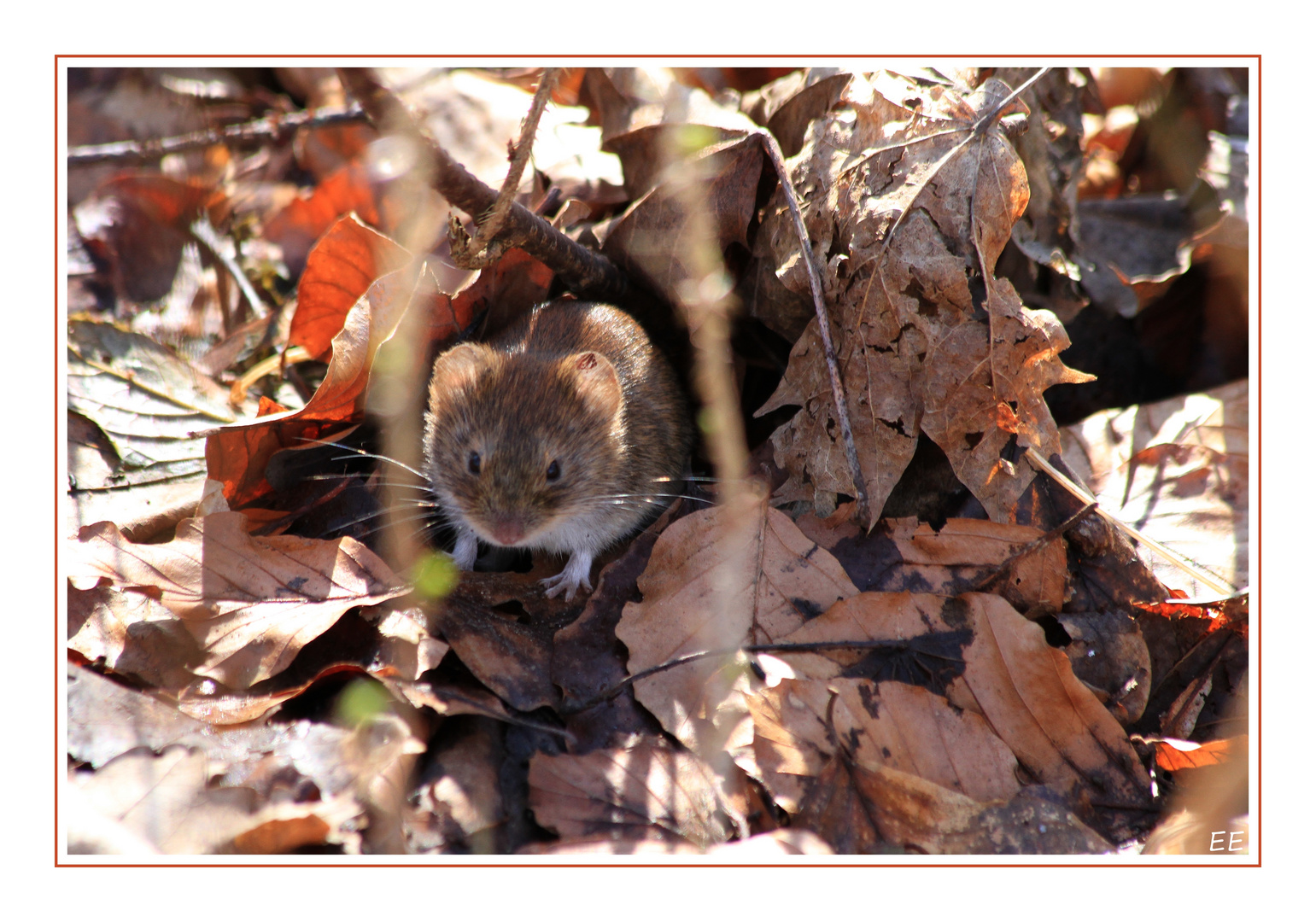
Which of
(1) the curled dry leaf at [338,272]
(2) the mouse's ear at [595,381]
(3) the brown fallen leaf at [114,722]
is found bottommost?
(3) the brown fallen leaf at [114,722]

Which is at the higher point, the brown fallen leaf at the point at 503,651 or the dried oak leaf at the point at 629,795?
the brown fallen leaf at the point at 503,651

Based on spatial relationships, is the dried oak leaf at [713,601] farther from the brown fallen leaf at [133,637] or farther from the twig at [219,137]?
the twig at [219,137]

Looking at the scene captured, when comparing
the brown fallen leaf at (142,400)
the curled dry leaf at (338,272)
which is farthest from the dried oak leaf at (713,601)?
the brown fallen leaf at (142,400)

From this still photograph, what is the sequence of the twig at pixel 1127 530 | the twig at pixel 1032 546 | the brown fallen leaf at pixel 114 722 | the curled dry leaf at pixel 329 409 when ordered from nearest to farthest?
the brown fallen leaf at pixel 114 722 < the twig at pixel 1032 546 < the twig at pixel 1127 530 < the curled dry leaf at pixel 329 409

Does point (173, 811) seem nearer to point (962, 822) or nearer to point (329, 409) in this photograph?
point (329, 409)

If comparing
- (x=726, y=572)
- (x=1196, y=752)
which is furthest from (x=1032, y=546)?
(x=726, y=572)

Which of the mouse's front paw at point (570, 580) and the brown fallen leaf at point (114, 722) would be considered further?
the mouse's front paw at point (570, 580)
